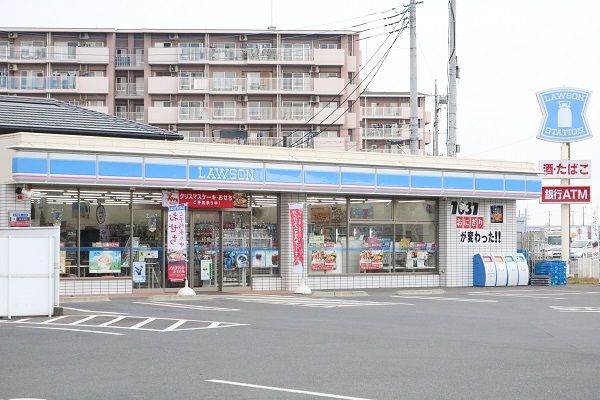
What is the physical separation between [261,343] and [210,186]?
11789mm

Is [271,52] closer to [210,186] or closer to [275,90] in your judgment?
[275,90]

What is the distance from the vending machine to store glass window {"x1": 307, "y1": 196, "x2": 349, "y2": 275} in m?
5.43

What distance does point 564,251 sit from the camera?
1350 inches

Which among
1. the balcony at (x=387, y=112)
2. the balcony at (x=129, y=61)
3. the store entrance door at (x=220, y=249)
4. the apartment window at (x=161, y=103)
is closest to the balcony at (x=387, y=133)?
the balcony at (x=387, y=112)

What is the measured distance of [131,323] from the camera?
16.6 m

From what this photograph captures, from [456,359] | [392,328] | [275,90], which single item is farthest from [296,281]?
[275,90]

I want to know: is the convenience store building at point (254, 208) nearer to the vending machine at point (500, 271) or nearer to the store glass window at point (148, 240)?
the store glass window at point (148, 240)

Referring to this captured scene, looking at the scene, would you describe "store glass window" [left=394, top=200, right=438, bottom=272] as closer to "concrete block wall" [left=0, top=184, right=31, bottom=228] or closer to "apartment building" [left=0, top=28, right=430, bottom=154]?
"concrete block wall" [left=0, top=184, right=31, bottom=228]

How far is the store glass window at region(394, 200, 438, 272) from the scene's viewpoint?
2931 cm

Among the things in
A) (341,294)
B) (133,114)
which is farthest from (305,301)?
(133,114)

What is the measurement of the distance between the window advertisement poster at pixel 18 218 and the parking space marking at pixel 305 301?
5406mm

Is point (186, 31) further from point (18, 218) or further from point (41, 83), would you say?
point (18, 218)

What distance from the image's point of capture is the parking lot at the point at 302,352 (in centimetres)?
958

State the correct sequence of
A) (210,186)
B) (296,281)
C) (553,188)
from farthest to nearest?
(553,188) < (296,281) < (210,186)
